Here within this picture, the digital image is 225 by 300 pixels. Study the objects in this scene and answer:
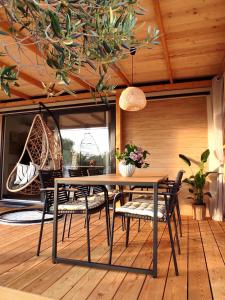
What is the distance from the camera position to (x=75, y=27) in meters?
0.78

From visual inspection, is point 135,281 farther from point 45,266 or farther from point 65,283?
point 45,266

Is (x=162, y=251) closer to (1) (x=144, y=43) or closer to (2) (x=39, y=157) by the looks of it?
(1) (x=144, y=43)

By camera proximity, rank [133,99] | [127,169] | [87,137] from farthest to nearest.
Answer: [87,137] < [133,99] < [127,169]

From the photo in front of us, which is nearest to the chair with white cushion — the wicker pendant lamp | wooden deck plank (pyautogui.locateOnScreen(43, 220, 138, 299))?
wooden deck plank (pyautogui.locateOnScreen(43, 220, 138, 299))

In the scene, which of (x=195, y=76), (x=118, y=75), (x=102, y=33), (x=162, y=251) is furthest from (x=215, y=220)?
(x=102, y=33)

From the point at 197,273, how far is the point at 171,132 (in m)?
3.00

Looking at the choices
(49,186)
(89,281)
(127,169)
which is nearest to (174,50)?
(127,169)

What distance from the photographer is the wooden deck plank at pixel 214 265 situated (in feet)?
5.61

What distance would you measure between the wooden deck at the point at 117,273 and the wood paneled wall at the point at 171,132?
1.65m

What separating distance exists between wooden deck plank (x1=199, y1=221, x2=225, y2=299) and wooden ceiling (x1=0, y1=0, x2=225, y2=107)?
67.9 inches

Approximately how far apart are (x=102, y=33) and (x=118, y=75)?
3345 mm

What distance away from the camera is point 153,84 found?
15.6 ft

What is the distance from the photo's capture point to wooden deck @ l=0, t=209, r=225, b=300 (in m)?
1.69

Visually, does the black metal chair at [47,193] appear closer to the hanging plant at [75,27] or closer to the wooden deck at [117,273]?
the wooden deck at [117,273]
